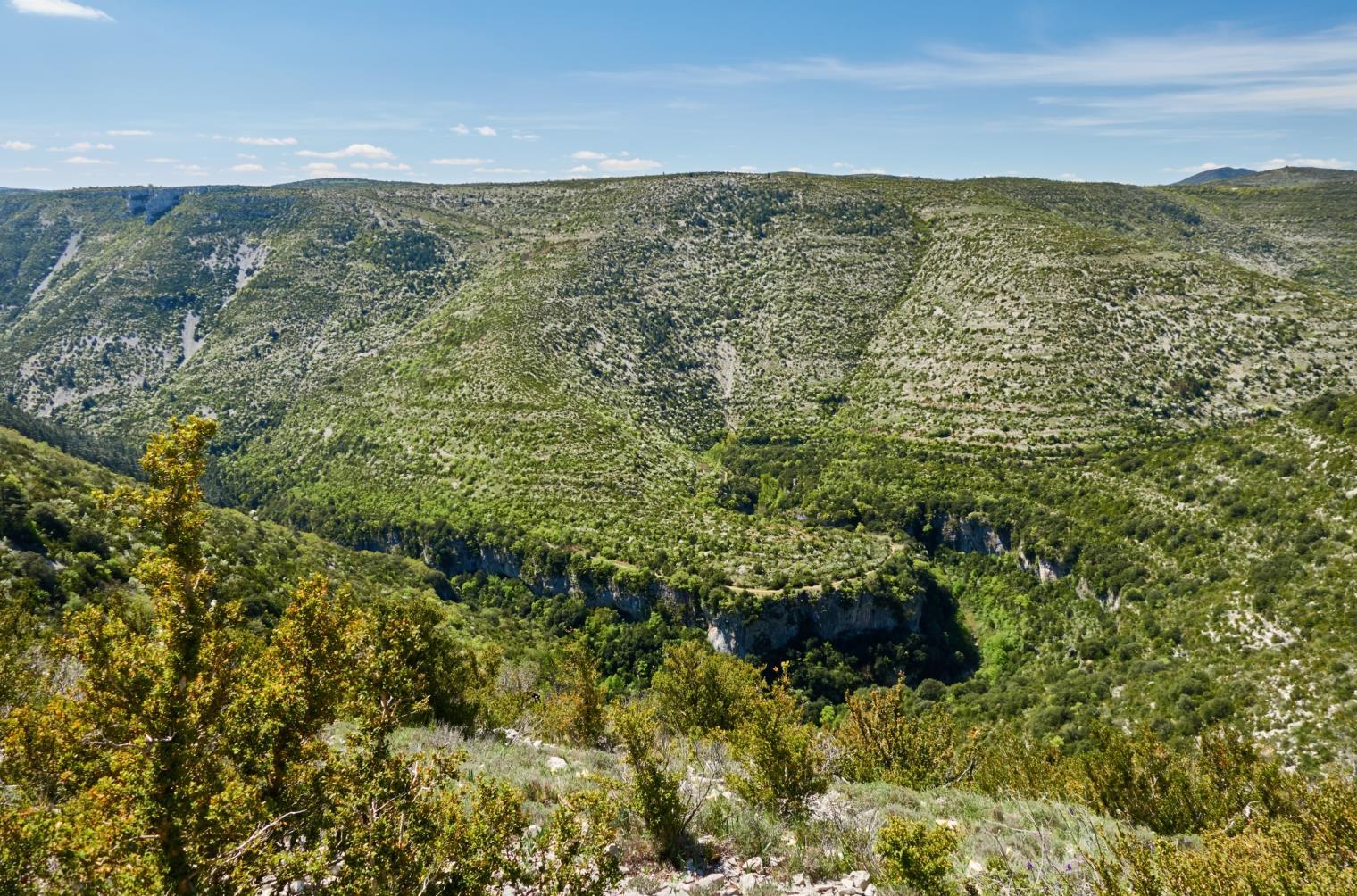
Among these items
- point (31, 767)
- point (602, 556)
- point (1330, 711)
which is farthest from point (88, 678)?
point (602, 556)

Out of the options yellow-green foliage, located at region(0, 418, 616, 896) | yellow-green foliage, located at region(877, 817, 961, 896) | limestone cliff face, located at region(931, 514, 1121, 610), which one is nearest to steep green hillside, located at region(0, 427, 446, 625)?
yellow-green foliage, located at region(0, 418, 616, 896)

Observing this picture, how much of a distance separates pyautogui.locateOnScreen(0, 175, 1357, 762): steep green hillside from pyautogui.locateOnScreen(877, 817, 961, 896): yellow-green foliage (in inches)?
1515

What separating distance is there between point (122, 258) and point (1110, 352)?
237m

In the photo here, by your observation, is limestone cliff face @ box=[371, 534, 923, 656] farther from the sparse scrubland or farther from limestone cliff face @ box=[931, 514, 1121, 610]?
limestone cliff face @ box=[931, 514, 1121, 610]

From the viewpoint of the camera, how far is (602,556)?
69.2 metres

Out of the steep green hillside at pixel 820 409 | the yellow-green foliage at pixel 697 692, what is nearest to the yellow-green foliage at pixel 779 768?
the yellow-green foliage at pixel 697 692

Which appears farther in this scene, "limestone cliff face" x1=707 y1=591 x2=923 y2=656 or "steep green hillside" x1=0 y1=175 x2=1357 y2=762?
"limestone cliff face" x1=707 y1=591 x2=923 y2=656

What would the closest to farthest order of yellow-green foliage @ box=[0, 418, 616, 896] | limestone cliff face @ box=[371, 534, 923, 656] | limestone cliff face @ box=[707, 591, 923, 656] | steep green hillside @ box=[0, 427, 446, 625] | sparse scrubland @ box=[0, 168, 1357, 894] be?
yellow-green foliage @ box=[0, 418, 616, 896], sparse scrubland @ box=[0, 168, 1357, 894], steep green hillside @ box=[0, 427, 446, 625], limestone cliff face @ box=[707, 591, 923, 656], limestone cliff face @ box=[371, 534, 923, 656]

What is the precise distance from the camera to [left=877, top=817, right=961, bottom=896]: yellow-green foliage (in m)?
8.88

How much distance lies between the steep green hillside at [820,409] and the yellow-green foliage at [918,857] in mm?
38473

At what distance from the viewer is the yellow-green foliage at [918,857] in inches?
349

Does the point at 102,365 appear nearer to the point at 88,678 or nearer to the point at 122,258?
the point at 122,258

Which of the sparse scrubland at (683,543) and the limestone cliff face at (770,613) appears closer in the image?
the sparse scrubland at (683,543)

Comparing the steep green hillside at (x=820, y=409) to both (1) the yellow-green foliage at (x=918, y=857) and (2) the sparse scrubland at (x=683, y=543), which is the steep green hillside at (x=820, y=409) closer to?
(2) the sparse scrubland at (x=683, y=543)
